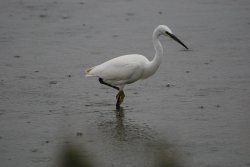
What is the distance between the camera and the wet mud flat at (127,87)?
7.44 metres

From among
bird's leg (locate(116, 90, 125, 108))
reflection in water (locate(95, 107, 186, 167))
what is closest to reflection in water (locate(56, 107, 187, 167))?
reflection in water (locate(95, 107, 186, 167))

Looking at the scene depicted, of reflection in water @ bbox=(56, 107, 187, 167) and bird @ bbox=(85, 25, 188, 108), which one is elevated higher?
bird @ bbox=(85, 25, 188, 108)

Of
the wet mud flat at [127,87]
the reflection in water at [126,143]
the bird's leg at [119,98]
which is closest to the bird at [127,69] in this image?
the bird's leg at [119,98]

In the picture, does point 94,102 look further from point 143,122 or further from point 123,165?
point 123,165

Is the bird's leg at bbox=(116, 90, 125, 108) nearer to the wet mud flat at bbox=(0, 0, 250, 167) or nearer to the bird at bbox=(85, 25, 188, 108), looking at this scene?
the bird at bbox=(85, 25, 188, 108)

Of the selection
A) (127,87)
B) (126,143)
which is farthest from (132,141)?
(127,87)

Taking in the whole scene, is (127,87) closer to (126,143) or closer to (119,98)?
(119,98)

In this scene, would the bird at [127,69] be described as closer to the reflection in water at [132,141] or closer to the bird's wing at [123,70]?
the bird's wing at [123,70]

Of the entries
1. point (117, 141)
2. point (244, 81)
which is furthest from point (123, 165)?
point (244, 81)

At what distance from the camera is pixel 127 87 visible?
10148 millimetres

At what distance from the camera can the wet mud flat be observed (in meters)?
7.44

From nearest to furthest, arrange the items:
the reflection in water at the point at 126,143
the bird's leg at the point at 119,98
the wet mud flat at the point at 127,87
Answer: the reflection in water at the point at 126,143 → the wet mud flat at the point at 127,87 → the bird's leg at the point at 119,98

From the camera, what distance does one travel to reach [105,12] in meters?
14.7

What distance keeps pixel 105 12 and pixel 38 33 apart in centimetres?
202
